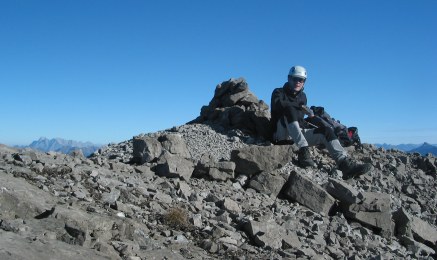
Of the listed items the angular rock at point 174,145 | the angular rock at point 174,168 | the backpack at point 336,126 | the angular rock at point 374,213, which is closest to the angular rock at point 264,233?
the angular rock at point 174,168

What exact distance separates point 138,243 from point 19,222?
168 centimetres

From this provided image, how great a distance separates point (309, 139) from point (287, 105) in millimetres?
1382

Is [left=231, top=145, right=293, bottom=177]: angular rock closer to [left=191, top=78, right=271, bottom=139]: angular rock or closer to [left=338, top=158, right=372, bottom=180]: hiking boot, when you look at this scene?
[left=338, top=158, right=372, bottom=180]: hiking boot

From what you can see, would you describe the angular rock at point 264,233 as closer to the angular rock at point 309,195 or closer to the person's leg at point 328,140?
the angular rock at point 309,195

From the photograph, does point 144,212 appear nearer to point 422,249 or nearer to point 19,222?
point 19,222

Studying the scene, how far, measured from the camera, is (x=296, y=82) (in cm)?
1571

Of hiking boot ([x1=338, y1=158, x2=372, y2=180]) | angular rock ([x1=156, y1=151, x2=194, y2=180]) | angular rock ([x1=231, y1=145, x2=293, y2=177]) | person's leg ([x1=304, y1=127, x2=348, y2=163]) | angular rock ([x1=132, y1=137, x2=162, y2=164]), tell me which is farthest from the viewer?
person's leg ([x1=304, y1=127, x2=348, y2=163])

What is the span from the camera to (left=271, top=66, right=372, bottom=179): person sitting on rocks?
14117 millimetres

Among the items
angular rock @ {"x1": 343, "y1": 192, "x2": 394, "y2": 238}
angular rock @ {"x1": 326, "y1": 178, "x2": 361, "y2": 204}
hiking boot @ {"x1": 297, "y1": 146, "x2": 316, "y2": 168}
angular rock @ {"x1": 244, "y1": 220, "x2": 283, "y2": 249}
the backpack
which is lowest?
angular rock @ {"x1": 244, "y1": 220, "x2": 283, "y2": 249}

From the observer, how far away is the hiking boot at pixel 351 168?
13.9m

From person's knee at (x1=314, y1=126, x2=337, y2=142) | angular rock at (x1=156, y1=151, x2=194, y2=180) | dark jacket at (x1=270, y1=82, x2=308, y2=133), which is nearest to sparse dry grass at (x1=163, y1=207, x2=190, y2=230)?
angular rock at (x1=156, y1=151, x2=194, y2=180)

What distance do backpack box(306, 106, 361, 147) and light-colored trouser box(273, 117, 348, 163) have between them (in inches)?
27.4

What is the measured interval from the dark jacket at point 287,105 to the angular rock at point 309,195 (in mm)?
3375

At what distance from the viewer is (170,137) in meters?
13.4
